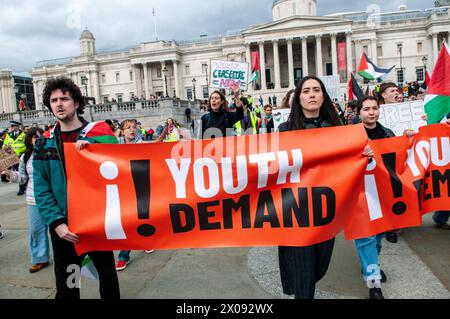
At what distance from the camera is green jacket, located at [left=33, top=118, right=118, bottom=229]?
2658 mm

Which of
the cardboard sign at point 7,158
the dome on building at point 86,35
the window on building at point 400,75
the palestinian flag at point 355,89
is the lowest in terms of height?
the cardboard sign at point 7,158

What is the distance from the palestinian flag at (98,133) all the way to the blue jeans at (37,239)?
Answer: 2.05 m

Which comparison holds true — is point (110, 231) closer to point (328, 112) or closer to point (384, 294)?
point (328, 112)

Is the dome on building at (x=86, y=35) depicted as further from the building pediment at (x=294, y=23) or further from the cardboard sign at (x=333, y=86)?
the cardboard sign at (x=333, y=86)

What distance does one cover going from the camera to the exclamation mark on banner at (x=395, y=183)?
3.40 meters

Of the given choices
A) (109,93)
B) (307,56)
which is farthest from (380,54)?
(109,93)

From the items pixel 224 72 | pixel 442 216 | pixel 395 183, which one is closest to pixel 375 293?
pixel 395 183

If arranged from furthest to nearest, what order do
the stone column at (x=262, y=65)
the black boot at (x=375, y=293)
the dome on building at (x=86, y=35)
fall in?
the dome on building at (x=86, y=35)
the stone column at (x=262, y=65)
the black boot at (x=375, y=293)

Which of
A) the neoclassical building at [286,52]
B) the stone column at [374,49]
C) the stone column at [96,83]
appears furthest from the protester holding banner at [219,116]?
the stone column at [96,83]

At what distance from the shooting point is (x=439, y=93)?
448 centimetres

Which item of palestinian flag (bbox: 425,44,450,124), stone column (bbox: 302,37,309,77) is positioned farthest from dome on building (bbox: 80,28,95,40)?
palestinian flag (bbox: 425,44,450,124)

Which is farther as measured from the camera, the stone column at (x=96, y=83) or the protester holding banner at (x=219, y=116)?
the stone column at (x=96, y=83)

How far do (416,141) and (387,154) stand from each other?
0.49 metres

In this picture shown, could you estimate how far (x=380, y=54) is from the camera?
64.0 m
